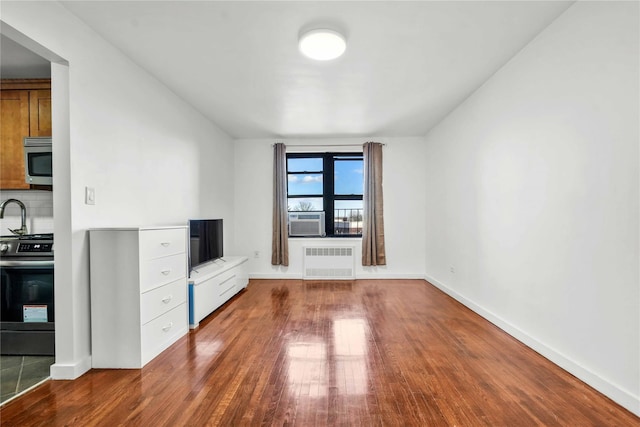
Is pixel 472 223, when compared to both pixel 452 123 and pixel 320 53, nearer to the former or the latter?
pixel 452 123

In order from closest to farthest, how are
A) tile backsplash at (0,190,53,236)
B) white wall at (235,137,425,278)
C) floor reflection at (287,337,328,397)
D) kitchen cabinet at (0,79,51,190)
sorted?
floor reflection at (287,337,328,397)
kitchen cabinet at (0,79,51,190)
tile backsplash at (0,190,53,236)
white wall at (235,137,425,278)

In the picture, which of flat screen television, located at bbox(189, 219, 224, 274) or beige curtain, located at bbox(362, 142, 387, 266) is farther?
beige curtain, located at bbox(362, 142, 387, 266)

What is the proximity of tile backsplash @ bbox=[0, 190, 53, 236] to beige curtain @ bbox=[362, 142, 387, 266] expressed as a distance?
4.11m

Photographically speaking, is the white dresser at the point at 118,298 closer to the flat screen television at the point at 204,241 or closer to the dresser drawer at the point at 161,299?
the dresser drawer at the point at 161,299

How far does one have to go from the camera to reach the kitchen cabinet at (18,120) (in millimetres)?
2580

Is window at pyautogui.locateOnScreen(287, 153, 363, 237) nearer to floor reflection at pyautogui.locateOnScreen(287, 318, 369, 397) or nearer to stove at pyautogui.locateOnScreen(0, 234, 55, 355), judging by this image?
floor reflection at pyautogui.locateOnScreen(287, 318, 369, 397)

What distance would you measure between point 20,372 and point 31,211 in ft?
4.96

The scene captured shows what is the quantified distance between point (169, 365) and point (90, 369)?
1.79ft

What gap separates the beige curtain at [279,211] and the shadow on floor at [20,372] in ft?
10.6

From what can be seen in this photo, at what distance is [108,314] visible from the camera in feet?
6.92

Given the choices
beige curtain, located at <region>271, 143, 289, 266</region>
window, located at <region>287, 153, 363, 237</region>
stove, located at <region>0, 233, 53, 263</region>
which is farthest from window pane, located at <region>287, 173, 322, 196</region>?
stove, located at <region>0, 233, 53, 263</region>

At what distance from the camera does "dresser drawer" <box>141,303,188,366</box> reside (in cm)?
219

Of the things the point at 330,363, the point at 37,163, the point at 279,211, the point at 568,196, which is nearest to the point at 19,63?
the point at 37,163

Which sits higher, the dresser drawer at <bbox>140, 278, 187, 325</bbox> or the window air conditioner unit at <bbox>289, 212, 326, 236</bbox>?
the window air conditioner unit at <bbox>289, 212, 326, 236</bbox>
